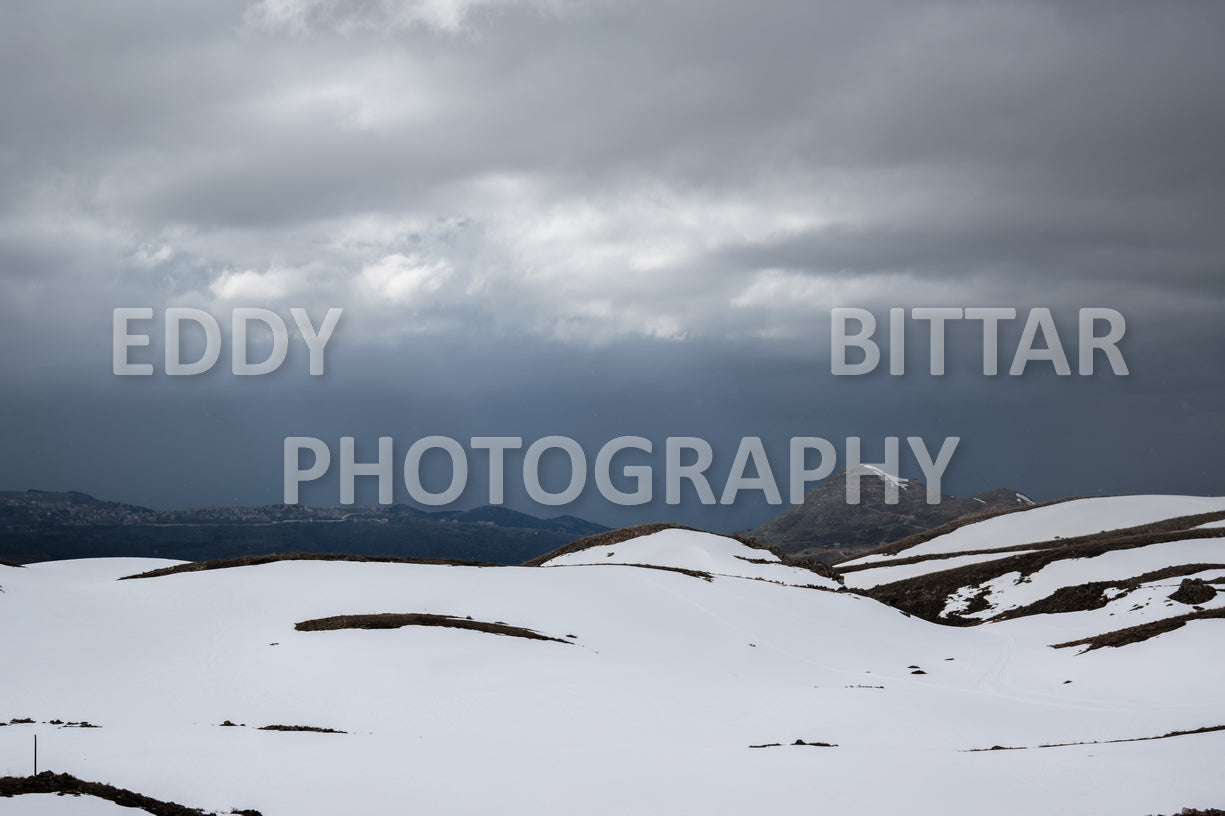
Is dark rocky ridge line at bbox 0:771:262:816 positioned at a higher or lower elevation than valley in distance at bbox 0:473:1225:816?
higher

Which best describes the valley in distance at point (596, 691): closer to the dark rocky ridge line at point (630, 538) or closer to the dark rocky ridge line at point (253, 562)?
the dark rocky ridge line at point (253, 562)

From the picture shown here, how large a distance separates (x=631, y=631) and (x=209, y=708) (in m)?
18.7

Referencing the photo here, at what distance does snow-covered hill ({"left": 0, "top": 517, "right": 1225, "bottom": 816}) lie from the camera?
51.2 ft

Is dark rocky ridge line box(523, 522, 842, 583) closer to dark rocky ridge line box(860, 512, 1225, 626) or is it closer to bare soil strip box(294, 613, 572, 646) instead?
dark rocky ridge line box(860, 512, 1225, 626)

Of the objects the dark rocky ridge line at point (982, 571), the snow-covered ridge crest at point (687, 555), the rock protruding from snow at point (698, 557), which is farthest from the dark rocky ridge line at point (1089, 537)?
the rock protruding from snow at point (698, 557)

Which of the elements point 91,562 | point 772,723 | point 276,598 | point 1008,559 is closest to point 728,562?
point 1008,559

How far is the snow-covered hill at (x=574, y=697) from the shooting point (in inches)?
615

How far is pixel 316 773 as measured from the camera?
16.0m

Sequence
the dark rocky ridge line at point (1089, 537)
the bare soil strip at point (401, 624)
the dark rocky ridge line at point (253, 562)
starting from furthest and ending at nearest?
the dark rocky ridge line at point (1089, 537)
the dark rocky ridge line at point (253, 562)
the bare soil strip at point (401, 624)

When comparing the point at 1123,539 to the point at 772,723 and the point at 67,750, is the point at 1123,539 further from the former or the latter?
the point at 67,750

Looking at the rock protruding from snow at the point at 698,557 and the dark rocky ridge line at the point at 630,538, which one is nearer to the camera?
the rock protruding from snow at the point at 698,557

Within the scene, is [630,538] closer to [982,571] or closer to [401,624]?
[982,571]

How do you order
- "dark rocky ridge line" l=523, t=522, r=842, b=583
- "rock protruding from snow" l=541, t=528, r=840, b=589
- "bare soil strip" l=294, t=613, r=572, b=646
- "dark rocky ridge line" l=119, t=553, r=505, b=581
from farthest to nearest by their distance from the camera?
"dark rocky ridge line" l=523, t=522, r=842, b=583, "rock protruding from snow" l=541, t=528, r=840, b=589, "dark rocky ridge line" l=119, t=553, r=505, b=581, "bare soil strip" l=294, t=613, r=572, b=646

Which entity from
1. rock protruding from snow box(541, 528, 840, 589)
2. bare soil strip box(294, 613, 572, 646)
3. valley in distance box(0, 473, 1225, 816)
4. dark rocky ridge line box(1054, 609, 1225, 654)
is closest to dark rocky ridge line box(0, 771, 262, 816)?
valley in distance box(0, 473, 1225, 816)
